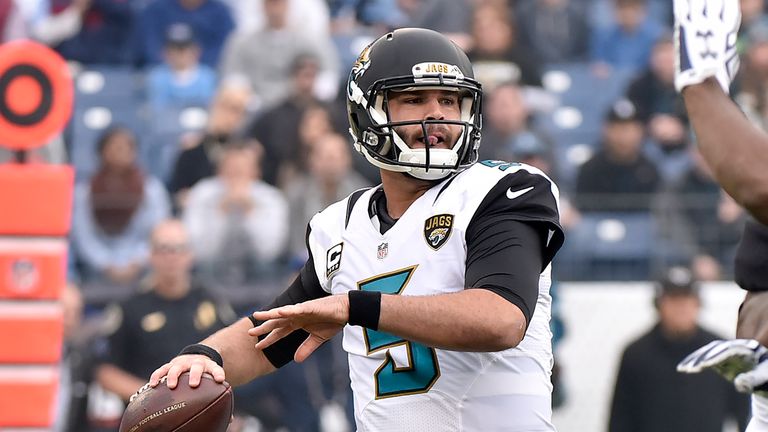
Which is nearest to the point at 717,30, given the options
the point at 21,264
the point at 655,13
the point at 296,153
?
the point at 21,264

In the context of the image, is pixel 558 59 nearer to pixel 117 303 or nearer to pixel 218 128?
pixel 218 128

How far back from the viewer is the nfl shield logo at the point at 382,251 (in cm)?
359

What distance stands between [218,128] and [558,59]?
2.92m

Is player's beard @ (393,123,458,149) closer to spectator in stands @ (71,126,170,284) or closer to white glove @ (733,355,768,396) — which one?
white glove @ (733,355,768,396)

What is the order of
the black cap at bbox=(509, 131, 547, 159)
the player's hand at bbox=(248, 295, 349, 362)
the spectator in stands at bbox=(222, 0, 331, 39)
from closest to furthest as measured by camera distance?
the player's hand at bbox=(248, 295, 349, 362)
the black cap at bbox=(509, 131, 547, 159)
the spectator in stands at bbox=(222, 0, 331, 39)

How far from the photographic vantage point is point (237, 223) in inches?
338

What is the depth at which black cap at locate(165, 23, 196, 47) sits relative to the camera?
10.2 m

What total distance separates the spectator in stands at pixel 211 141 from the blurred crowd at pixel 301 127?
0.01 m

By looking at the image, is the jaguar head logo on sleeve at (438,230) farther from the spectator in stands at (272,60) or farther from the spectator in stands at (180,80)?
the spectator in stands at (180,80)

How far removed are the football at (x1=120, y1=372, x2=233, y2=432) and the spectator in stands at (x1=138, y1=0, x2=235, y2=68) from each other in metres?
7.32

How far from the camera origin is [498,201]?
3.45 meters

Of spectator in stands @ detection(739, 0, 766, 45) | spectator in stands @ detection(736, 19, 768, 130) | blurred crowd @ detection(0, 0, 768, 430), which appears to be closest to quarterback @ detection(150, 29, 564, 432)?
blurred crowd @ detection(0, 0, 768, 430)

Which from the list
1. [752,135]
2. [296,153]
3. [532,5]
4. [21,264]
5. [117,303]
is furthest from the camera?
[532,5]

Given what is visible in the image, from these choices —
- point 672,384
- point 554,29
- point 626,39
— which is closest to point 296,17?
point 554,29
